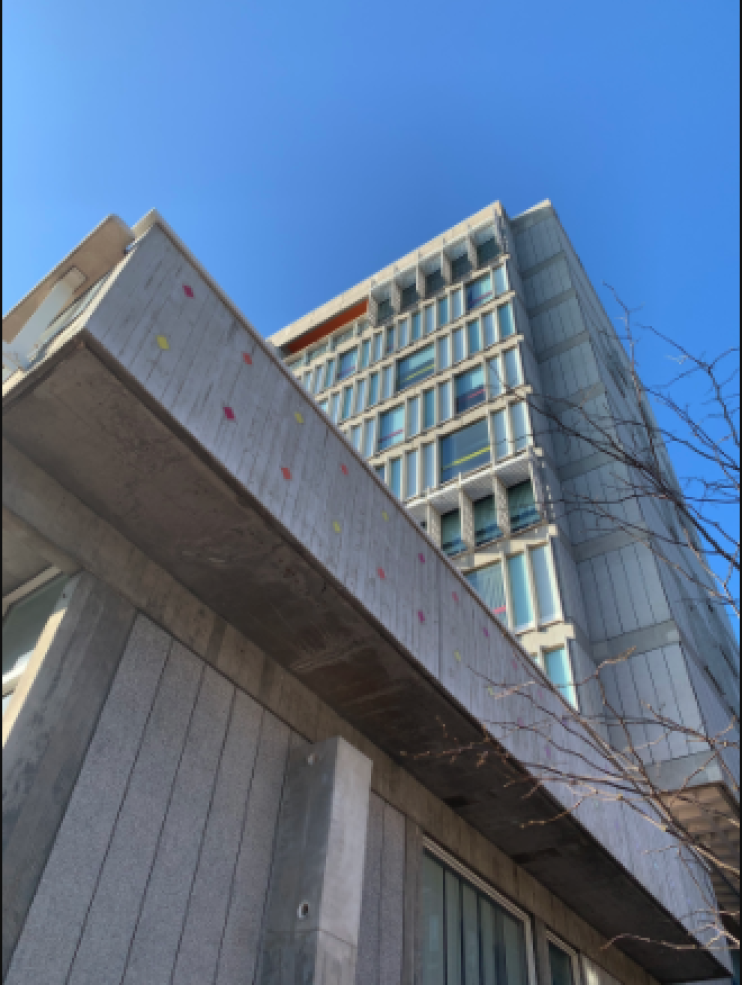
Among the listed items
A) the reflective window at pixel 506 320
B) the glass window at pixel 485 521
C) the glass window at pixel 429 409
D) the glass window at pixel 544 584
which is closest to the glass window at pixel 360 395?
the glass window at pixel 429 409

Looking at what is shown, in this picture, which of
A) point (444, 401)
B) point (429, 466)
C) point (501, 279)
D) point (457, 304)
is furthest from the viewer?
point (457, 304)

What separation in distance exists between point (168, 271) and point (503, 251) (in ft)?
71.0

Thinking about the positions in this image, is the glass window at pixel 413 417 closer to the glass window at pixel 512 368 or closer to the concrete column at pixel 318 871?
the glass window at pixel 512 368

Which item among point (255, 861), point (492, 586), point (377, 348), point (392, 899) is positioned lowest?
point (255, 861)

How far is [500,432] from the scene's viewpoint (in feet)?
61.1

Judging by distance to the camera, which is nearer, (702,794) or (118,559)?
(118,559)

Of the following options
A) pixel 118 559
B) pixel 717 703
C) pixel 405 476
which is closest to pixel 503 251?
pixel 405 476

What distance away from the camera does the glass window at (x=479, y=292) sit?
2297 cm

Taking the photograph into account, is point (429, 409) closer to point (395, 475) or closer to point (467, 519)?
point (395, 475)

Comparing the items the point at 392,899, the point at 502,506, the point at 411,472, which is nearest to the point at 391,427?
the point at 411,472

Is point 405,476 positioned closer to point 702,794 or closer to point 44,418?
point 702,794

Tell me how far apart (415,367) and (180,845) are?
19.7 metres

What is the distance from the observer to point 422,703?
18.9 ft

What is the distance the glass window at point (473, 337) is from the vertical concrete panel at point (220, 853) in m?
17.7
